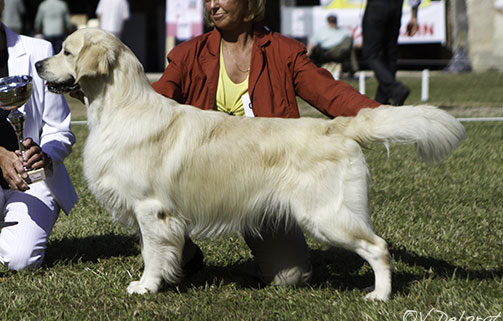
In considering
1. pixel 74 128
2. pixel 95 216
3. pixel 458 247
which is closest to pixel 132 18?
pixel 74 128

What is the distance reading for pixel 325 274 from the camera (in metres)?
3.78

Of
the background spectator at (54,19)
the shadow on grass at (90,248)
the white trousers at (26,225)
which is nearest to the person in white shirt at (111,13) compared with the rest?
the background spectator at (54,19)

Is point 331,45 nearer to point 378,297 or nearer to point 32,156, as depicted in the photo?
point 32,156

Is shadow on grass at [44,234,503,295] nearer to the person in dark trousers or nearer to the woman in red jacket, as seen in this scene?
the woman in red jacket

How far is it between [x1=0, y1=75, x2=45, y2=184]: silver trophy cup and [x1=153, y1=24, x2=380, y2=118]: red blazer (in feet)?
2.28

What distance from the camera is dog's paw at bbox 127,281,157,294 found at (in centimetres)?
326

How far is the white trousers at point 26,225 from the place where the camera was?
365 centimetres

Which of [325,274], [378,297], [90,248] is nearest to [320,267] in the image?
[325,274]

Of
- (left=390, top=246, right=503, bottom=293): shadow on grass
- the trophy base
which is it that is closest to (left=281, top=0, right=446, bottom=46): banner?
(left=390, top=246, right=503, bottom=293): shadow on grass

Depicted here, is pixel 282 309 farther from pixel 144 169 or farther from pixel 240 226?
pixel 144 169

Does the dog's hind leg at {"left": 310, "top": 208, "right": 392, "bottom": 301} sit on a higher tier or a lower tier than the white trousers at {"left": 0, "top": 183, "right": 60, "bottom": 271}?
higher

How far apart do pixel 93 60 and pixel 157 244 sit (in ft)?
3.06

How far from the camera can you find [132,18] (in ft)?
68.1

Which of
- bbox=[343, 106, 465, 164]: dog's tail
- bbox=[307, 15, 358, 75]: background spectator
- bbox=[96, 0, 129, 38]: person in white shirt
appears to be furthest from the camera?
bbox=[307, 15, 358, 75]: background spectator
